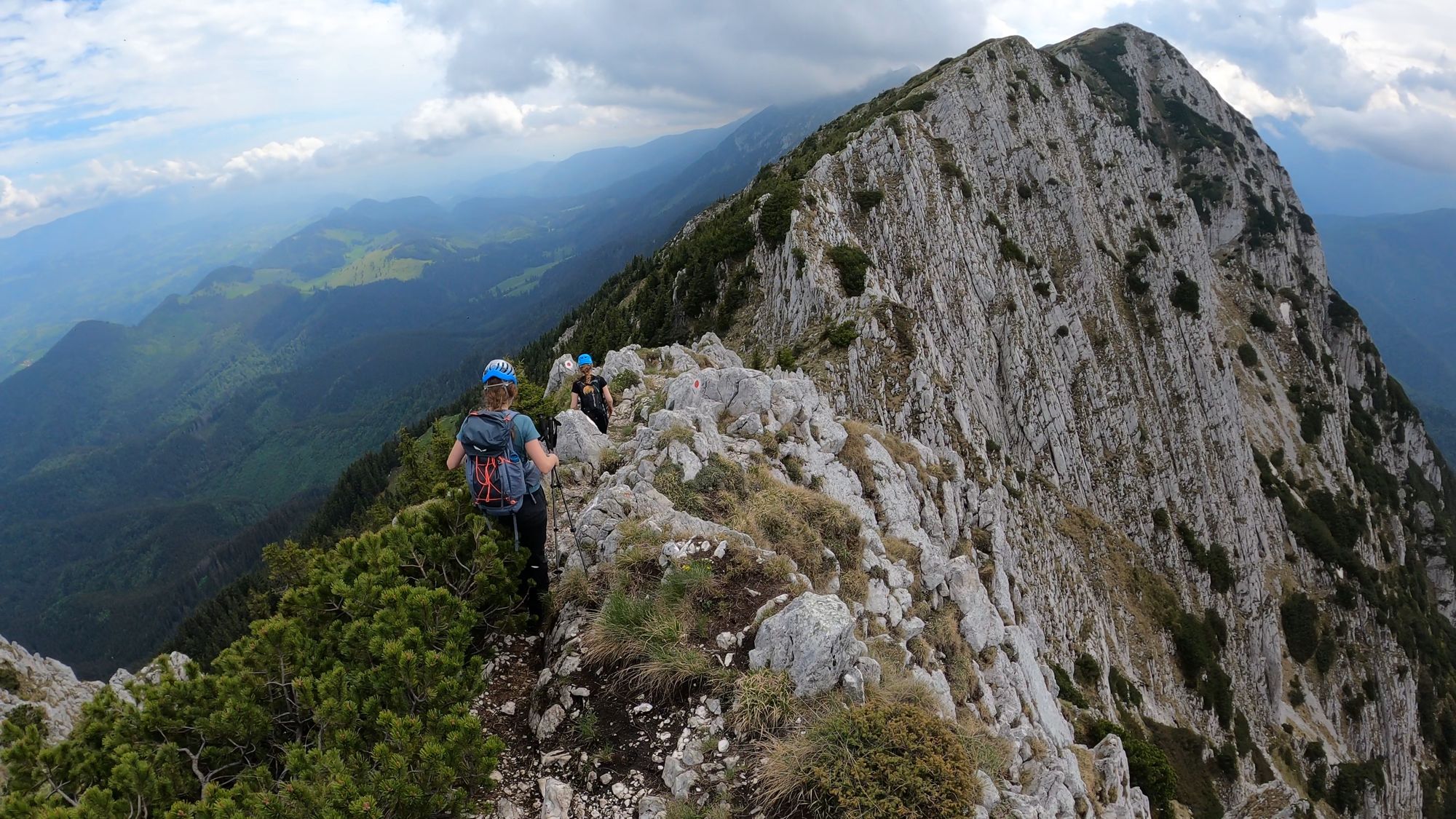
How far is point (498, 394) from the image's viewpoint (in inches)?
342

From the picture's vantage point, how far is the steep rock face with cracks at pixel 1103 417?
113 feet

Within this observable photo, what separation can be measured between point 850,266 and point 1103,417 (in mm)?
35821

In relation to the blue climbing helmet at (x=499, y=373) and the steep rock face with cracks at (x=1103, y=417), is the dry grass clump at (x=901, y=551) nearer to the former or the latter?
the steep rock face with cracks at (x=1103, y=417)

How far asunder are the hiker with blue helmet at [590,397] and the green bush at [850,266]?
82.9 feet

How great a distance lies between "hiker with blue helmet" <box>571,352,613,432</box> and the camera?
54.7 feet

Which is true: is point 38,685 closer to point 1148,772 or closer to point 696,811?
point 696,811

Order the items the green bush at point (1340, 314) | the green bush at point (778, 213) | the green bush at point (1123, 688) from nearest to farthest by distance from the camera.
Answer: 1. the green bush at point (1123, 688)
2. the green bush at point (778, 213)
3. the green bush at point (1340, 314)

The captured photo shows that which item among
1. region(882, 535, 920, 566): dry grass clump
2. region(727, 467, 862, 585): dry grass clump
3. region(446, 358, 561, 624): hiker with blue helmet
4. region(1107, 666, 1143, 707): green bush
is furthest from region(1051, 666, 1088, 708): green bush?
region(446, 358, 561, 624): hiker with blue helmet

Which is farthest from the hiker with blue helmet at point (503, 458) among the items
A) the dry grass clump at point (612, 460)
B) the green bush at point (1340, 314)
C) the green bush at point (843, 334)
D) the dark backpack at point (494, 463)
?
the green bush at point (1340, 314)

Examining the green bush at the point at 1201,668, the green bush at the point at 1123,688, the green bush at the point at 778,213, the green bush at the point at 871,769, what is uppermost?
the green bush at the point at 778,213

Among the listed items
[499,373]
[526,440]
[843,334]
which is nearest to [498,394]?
[499,373]

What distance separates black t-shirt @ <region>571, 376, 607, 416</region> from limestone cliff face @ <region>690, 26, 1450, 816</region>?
9867 millimetres

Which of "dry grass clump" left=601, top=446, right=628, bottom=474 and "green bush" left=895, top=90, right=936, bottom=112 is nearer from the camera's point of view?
"dry grass clump" left=601, top=446, right=628, bottom=474

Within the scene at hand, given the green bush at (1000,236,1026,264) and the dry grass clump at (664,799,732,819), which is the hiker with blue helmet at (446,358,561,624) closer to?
the dry grass clump at (664,799,732,819)
